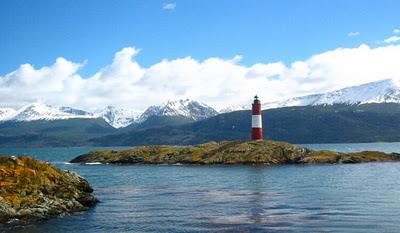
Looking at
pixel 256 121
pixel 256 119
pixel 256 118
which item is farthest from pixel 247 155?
pixel 256 118

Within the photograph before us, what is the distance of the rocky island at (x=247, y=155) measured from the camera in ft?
471

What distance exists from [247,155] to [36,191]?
94834mm

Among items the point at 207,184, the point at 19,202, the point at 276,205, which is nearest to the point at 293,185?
the point at 207,184

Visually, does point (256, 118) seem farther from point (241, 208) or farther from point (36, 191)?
point (36, 191)

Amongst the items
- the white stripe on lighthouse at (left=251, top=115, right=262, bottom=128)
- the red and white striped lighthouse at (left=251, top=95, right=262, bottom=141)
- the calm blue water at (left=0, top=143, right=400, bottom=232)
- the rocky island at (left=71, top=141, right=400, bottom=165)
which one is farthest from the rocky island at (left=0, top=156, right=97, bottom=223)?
the white stripe on lighthouse at (left=251, top=115, right=262, bottom=128)

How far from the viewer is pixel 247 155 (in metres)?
144

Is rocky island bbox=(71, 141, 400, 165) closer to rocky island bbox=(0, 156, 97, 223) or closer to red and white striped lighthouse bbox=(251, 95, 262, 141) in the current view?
red and white striped lighthouse bbox=(251, 95, 262, 141)

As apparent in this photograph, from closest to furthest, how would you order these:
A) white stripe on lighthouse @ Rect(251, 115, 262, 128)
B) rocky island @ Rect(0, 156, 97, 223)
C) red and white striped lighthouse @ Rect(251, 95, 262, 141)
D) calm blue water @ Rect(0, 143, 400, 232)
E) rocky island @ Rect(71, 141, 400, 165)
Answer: calm blue water @ Rect(0, 143, 400, 232), rocky island @ Rect(0, 156, 97, 223), rocky island @ Rect(71, 141, 400, 165), red and white striped lighthouse @ Rect(251, 95, 262, 141), white stripe on lighthouse @ Rect(251, 115, 262, 128)

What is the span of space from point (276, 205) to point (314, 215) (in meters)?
8.30

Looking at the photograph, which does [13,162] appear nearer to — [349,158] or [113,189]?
[113,189]

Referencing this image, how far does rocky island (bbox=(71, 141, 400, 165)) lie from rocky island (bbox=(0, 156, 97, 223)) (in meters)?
84.2

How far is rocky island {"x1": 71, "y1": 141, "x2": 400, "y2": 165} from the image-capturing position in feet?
471

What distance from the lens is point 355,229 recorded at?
4231 centimetres

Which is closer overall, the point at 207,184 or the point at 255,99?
the point at 207,184
